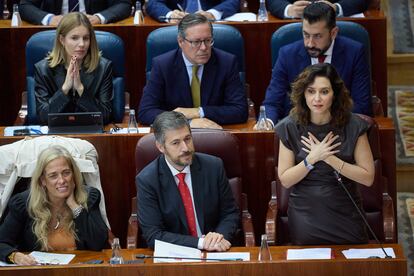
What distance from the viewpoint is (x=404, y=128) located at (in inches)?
223

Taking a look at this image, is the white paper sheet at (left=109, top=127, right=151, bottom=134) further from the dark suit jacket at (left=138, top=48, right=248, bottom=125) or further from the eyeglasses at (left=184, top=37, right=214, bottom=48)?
the eyeglasses at (left=184, top=37, right=214, bottom=48)

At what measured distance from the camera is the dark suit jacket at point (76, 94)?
182 inches

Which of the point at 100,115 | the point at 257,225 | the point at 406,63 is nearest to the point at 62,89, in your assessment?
the point at 100,115

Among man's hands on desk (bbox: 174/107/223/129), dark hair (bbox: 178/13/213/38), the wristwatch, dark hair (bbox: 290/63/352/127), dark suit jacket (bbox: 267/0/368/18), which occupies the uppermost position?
dark suit jacket (bbox: 267/0/368/18)

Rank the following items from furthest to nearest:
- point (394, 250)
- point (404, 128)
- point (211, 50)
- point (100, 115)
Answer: point (404, 128) → point (211, 50) → point (100, 115) → point (394, 250)

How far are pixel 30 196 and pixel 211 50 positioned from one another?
1158 millimetres

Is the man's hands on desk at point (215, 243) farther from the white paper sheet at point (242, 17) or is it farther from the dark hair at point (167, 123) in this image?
the white paper sheet at point (242, 17)

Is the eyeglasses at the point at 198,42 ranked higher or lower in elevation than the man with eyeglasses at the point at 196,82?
higher

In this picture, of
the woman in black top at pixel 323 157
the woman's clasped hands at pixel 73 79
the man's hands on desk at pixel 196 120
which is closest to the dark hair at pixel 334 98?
the woman in black top at pixel 323 157

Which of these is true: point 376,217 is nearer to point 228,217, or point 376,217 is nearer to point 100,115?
point 228,217

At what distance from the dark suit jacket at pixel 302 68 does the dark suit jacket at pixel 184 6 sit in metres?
0.78

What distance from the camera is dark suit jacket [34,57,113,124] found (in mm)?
4625

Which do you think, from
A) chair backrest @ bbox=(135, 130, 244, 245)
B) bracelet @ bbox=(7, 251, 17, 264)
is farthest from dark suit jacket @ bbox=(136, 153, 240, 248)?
bracelet @ bbox=(7, 251, 17, 264)

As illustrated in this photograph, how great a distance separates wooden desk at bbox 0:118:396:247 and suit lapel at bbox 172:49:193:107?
44 centimetres
